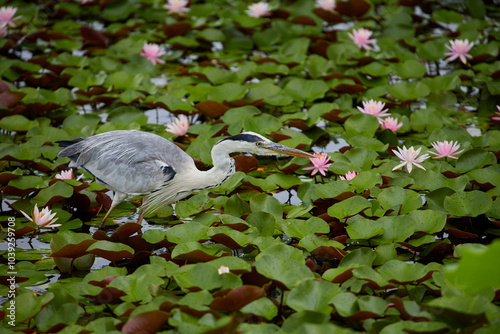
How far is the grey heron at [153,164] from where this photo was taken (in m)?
4.24

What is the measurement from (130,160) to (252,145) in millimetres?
873

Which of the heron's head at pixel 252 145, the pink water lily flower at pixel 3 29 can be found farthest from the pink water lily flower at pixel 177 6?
the heron's head at pixel 252 145

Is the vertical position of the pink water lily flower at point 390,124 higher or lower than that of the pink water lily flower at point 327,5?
higher

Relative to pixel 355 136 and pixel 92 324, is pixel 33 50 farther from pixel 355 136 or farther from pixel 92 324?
pixel 92 324

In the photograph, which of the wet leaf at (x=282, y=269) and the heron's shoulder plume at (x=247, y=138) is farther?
the heron's shoulder plume at (x=247, y=138)

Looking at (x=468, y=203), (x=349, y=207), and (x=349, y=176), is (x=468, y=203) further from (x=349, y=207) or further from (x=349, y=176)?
(x=349, y=176)

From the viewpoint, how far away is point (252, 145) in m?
4.26

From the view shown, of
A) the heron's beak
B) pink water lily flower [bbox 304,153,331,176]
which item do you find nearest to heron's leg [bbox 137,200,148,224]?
the heron's beak

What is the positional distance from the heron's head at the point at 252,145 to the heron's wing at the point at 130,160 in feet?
1.19

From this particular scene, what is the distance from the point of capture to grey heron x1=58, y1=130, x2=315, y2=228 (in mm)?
4238

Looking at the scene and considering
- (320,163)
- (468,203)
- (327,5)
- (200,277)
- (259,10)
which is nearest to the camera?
(200,277)

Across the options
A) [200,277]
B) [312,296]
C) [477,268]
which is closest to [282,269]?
[312,296]

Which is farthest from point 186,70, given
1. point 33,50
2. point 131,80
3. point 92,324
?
point 92,324

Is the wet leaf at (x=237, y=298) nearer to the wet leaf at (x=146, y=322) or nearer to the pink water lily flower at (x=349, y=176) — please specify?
the wet leaf at (x=146, y=322)
